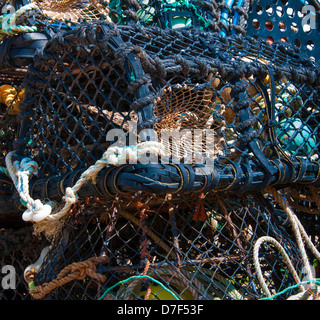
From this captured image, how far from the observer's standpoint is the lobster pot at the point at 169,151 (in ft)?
4.76

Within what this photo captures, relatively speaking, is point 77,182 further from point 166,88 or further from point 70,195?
point 166,88

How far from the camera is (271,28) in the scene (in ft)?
8.59

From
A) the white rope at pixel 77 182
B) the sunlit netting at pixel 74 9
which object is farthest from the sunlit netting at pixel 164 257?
the sunlit netting at pixel 74 9

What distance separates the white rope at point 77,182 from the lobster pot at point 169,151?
0.03 m

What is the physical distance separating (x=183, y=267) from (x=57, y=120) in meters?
0.76

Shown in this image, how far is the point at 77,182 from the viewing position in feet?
4.56

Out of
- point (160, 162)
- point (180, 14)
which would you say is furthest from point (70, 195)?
point (180, 14)

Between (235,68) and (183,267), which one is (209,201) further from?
(235,68)

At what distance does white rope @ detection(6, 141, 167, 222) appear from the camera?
1295mm

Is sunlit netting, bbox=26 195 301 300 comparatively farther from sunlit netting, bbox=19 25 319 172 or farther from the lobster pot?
sunlit netting, bbox=19 25 319 172

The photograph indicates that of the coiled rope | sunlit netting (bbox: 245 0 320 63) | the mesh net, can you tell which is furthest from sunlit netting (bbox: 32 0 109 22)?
the coiled rope

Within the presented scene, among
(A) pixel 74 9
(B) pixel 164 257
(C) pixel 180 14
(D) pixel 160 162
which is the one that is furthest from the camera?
(A) pixel 74 9

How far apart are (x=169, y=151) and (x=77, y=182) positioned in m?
0.42

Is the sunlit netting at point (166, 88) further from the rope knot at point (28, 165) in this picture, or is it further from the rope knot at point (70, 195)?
the rope knot at point (70, 195)
